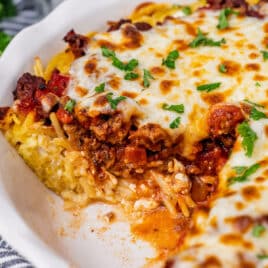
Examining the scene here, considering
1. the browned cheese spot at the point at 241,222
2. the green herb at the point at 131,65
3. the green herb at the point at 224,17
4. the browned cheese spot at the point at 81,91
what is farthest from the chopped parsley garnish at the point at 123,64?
the browned cheese spot at the point at 241,222

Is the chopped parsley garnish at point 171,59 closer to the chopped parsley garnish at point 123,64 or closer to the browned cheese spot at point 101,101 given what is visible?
the chopped parsley garnish at point 123,64

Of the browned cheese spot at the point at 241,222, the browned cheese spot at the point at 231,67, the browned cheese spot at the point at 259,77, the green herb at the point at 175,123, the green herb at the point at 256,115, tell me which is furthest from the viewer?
the browned cheese spot at the point at 231,67

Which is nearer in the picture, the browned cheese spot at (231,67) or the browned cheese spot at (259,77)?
the browned cheese spot at (259,77)

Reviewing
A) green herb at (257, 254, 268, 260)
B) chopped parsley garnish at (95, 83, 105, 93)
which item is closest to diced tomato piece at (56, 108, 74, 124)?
chopped parsley garnish at (95, 83, 105, 93)

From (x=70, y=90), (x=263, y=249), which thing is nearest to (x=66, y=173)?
(x=70, y=90)

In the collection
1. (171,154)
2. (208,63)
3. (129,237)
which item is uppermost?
(208,63)

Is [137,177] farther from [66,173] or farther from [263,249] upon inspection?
[263,249]
